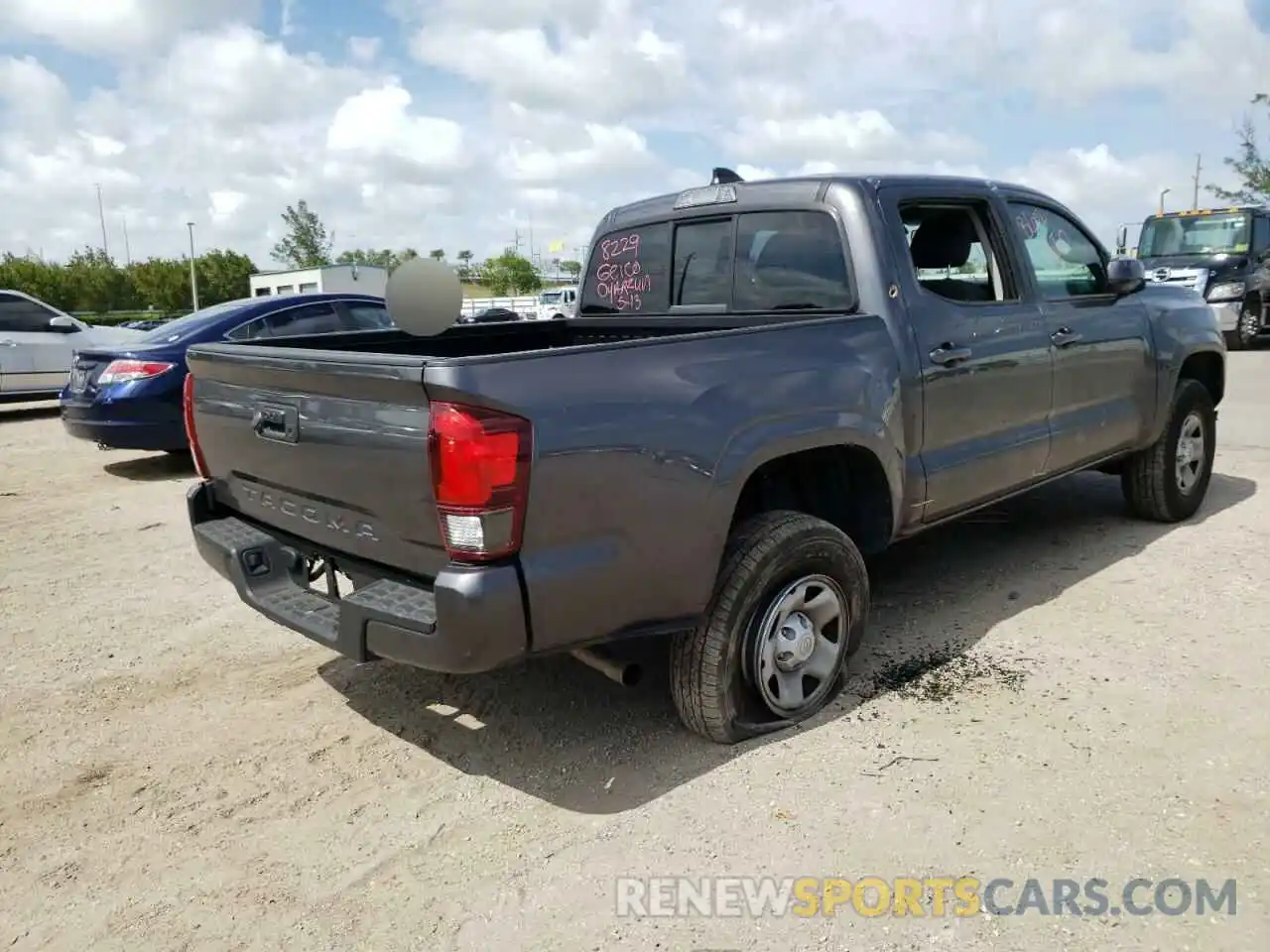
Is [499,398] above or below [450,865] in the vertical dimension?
above

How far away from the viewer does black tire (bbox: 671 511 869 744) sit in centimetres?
310

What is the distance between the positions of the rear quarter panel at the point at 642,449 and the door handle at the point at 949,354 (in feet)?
2.30

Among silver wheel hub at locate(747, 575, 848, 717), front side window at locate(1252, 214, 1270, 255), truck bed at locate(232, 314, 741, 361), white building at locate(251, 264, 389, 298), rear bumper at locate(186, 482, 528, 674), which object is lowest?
silver wheel hub at locate(747, 575, 848, 717)

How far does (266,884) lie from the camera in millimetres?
2646

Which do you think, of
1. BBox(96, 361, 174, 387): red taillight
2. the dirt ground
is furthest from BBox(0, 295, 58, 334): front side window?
the dirt ground

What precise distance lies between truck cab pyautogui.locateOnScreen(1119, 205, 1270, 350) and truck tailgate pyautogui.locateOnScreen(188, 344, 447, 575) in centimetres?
1533

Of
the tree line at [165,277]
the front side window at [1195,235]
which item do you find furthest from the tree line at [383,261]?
the front side window at [1195,235]

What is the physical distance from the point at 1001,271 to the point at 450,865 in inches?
132

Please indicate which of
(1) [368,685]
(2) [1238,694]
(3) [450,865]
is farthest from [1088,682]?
(1) [368,685]

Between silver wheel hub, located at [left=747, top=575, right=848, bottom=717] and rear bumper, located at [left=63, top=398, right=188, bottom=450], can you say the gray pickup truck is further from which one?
rear bumper, located at [left=63, top=398, right=188, bottom=450]

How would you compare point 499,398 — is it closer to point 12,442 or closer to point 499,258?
point 12,442

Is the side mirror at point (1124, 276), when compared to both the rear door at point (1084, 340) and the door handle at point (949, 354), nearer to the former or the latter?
the rear door at point (1084, 340)

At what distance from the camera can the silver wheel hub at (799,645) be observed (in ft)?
10.6

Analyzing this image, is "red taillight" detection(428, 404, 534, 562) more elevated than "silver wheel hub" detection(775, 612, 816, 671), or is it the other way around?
"red taillight" detection(428, 404, 534, 562)
